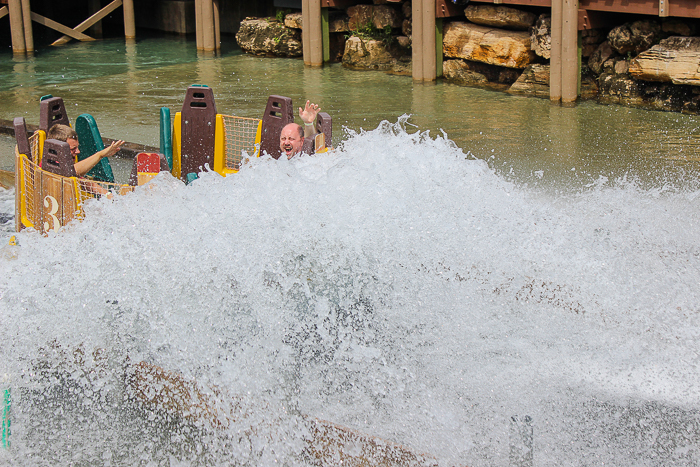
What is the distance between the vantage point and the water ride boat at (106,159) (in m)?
4.21

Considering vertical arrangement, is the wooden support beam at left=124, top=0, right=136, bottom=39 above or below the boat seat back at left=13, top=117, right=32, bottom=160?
above

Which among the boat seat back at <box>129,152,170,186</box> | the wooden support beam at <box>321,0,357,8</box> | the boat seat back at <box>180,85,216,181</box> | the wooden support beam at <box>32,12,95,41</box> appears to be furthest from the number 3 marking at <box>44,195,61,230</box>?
the wooden support beam at <box>32,12,95,41</box>

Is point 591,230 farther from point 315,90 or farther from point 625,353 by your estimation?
point 315,90


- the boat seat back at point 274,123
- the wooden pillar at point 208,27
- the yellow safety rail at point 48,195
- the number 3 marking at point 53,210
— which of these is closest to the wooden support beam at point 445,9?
the wooden pillar at point 208,27

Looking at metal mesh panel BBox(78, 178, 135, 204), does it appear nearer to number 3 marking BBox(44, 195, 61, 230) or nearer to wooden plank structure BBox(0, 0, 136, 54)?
number 3 marking BBox(44, 195, 61, 230)

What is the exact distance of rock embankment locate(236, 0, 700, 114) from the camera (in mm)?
8930

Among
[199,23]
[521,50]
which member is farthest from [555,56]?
[199,23]

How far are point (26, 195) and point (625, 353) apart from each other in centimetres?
382

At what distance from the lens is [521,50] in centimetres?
1040

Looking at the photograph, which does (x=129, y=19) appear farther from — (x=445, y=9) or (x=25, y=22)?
(x=445, y=9)

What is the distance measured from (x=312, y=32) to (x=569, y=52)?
5079mm

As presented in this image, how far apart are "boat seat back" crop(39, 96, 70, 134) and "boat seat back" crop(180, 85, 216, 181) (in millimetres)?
868

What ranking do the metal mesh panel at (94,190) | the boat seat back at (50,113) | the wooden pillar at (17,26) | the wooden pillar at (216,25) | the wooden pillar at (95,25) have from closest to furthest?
the metal mesh panel at (94,190) → the boat seat back at (50,113) → the wooden pillar at (17,26) → the wooden pillar at (216,25) → the wooden pillar at (95,25)

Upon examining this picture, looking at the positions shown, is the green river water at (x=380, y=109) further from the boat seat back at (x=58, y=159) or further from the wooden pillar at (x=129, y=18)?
the boat seat back at (x=58, y=159)
